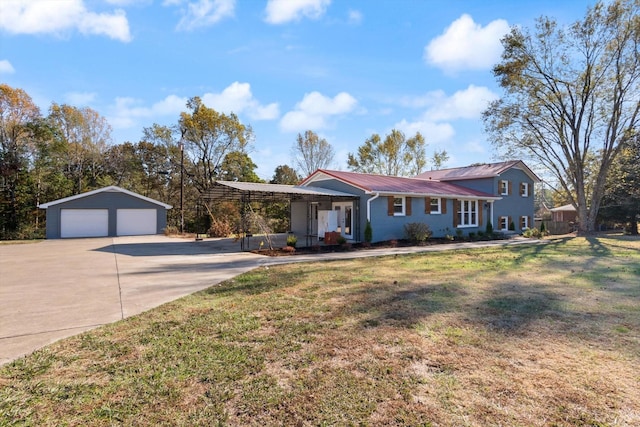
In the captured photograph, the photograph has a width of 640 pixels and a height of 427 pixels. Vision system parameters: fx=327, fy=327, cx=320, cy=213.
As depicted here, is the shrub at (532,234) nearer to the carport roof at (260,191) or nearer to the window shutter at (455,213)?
the window shutter at (455,213)

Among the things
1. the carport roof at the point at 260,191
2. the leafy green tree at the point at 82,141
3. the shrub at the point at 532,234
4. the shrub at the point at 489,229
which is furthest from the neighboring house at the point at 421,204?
the leafy green tree at the point at 82,141

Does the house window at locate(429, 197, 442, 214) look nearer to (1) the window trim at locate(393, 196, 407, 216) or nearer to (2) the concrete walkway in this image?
(1) the window trim at locate(393, 196, 407, 216)

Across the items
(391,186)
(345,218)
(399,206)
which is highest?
(391,186)

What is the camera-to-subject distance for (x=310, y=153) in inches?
1421

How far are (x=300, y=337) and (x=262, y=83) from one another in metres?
14.1

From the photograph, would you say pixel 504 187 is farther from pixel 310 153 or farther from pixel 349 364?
pixel 349 364

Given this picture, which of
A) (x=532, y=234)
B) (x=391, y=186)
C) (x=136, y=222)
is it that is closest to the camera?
(x=391, y=186)

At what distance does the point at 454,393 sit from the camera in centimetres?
269

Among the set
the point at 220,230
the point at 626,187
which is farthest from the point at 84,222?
the point at 626,187

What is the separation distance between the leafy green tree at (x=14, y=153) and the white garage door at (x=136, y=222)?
6453 mm

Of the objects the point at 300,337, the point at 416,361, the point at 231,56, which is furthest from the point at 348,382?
the point at 231,56

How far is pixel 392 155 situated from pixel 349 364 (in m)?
35.3

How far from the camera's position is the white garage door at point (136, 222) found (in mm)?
22172

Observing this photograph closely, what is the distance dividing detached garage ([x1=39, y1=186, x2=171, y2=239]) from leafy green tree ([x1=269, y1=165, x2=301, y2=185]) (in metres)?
12.4
